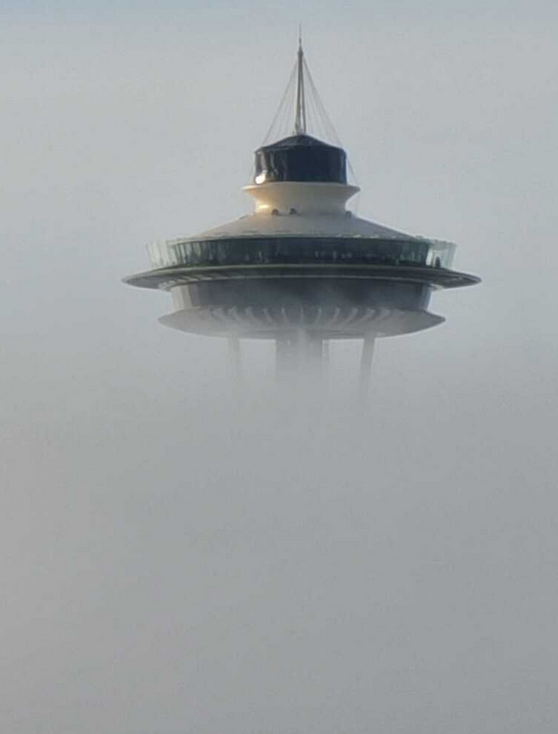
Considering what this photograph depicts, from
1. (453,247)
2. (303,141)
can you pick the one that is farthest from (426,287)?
(303,141)

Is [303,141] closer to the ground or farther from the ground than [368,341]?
farther from the ground

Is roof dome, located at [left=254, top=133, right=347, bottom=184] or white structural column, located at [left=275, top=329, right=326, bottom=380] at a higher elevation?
roof dome, located at [left=254, top=133, right=347, bottom=184]

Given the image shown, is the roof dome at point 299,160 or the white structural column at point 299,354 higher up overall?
the roof dome at point 299,160

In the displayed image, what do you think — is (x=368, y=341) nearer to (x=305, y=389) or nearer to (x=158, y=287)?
(x=305, y=389)
